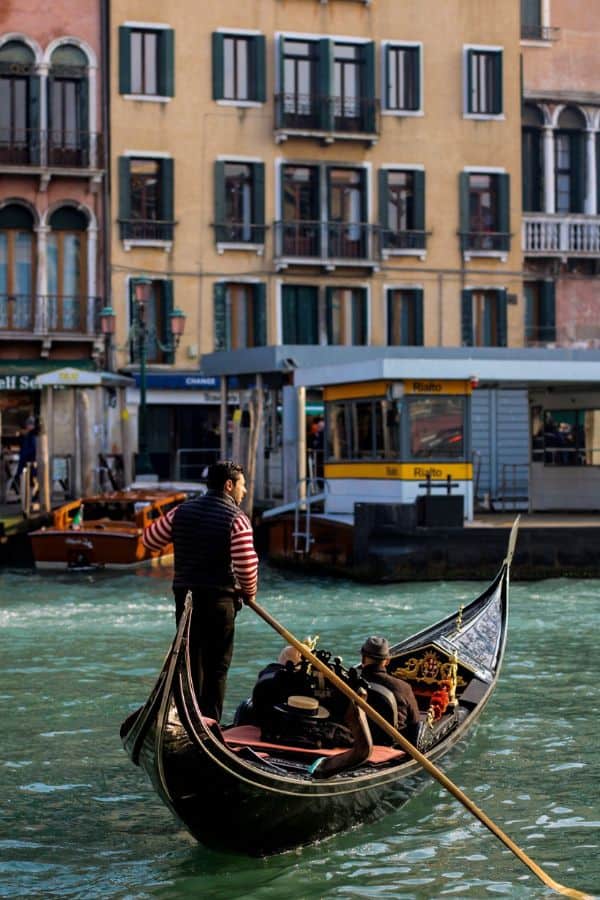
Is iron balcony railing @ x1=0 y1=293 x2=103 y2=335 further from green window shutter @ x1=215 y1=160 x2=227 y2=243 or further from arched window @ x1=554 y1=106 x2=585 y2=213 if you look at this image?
arched window @ x1=554 y1=106 x2=585 y2=213

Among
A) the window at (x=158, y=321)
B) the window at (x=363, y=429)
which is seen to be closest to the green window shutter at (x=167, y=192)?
the window at (x=158, y=321)

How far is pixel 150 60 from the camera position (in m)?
26.6

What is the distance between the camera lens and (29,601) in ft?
52.5

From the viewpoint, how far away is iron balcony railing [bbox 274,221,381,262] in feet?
88.4

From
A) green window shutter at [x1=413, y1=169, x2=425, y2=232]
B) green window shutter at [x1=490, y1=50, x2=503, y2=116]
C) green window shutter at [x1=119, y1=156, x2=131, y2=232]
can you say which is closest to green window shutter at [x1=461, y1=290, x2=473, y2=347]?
green window shutter at [x1=413, y1=169, x2=425, y2=232]

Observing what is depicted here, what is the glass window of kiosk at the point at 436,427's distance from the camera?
713 inches

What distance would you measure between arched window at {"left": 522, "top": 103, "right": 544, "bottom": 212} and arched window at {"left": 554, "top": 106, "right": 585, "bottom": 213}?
0.31 m

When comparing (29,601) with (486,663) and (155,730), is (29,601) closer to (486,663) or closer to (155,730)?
(486,663)

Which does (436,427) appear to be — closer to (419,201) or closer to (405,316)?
(405,316)

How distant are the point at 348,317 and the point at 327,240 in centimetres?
144

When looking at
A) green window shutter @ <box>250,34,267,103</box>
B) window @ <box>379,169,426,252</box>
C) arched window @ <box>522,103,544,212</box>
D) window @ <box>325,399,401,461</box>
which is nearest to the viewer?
window @ <box>325,399,401,461</box>

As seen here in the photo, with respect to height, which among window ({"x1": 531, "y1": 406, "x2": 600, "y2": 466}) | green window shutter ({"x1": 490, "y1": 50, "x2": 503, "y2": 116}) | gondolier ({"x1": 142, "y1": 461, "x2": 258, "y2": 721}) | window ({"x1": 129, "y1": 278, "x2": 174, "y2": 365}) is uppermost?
green window shutter ({"x1": 490, "y1": 50, "x2": 503, "y2": 116})

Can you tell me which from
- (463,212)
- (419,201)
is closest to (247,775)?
(419,201)

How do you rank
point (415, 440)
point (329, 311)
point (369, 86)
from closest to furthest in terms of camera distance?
point (415, 440), point (329, 311), point (369, 86)
